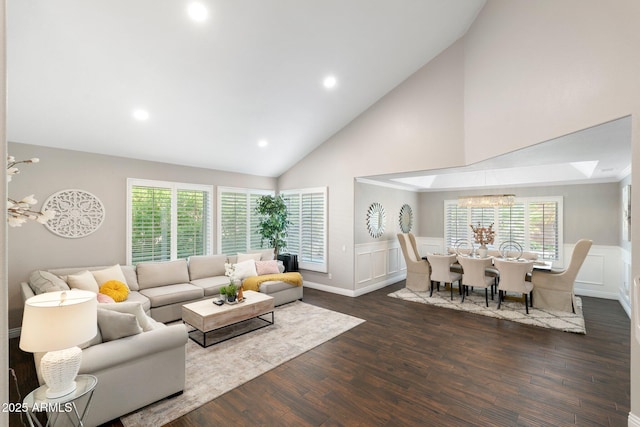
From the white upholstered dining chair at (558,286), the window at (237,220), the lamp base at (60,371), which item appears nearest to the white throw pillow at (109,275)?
the window at (237,220)

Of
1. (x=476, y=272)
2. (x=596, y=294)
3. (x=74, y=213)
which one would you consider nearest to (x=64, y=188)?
(x=74, y=213)

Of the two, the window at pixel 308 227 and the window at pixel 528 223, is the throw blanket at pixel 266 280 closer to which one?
the window at pixel 308 227

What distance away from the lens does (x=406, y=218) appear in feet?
25.8

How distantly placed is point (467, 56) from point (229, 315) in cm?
527

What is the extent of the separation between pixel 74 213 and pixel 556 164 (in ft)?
27.5

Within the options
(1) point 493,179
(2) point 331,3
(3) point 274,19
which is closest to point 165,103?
(3) point 274,19

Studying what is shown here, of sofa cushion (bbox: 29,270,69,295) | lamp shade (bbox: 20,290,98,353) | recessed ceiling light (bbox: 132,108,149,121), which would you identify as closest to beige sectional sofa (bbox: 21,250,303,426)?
sofa cushion (bbox: 29,270,69,295)

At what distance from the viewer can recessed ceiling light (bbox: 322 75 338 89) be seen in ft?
14.8

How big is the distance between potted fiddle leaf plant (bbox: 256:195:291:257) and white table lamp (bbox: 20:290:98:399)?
476cm

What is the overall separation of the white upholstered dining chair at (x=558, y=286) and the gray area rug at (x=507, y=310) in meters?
0.14

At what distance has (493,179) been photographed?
6.86 metres

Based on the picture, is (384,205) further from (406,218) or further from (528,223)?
(528,223)

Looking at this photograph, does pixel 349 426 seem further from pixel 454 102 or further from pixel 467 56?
pixel 467 56

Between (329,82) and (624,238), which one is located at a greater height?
(329,82)
